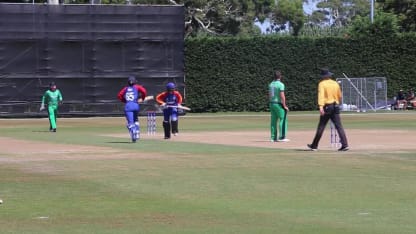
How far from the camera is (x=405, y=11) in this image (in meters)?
69.3

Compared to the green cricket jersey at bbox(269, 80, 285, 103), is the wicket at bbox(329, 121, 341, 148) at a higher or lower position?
lower

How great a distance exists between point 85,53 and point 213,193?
36224 millimetres

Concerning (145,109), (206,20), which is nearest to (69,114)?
(145,109)

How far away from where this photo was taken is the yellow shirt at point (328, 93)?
2228 cm

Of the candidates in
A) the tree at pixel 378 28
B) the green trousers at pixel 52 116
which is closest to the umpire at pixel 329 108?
the green trousers at pixel 52 116

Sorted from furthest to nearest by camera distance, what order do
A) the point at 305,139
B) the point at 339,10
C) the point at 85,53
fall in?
the point at 339,10
the point at 85,53
the point at 305,139

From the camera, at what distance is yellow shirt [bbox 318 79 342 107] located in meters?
22.3

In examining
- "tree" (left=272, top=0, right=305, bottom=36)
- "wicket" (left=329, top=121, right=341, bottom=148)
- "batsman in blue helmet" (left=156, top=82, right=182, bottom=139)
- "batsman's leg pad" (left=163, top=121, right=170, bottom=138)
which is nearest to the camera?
"wicket" (left=329, top=121, right=341, bottom=148)

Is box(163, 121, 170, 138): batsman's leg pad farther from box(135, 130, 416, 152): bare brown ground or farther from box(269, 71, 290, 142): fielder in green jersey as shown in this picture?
box(269, 71, 290, 142): fielder in green jersey

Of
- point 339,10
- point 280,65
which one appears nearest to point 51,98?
point 280,65

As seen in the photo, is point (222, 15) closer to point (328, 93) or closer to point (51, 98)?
point (51, 98)

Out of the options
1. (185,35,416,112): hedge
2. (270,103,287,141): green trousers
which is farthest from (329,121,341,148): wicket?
(185,35,416,112): hedge

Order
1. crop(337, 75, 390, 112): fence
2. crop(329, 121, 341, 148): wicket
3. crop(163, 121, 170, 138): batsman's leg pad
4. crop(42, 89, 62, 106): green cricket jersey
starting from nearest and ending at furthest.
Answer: crop(329, 121, 341, 148): wicket → crop(163, 121, 170, 138): batsman's leg pad → crop(42, 89, 62, 106): green cricket jersey → crop(337, 75, 390, 112): fence

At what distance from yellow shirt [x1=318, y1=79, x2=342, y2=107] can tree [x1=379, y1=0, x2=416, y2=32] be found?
153 ft
